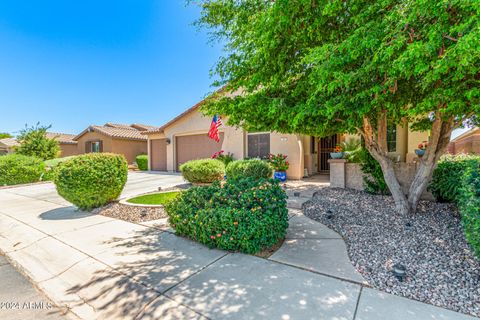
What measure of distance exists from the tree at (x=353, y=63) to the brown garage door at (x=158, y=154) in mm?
12415

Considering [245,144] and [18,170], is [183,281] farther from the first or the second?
[18,170]

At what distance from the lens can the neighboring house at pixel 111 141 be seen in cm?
1994

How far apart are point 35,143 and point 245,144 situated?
51.6 ft

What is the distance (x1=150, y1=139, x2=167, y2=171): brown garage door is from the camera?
16562 mm

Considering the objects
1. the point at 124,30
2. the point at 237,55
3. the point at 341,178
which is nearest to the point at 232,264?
the point at 237,55

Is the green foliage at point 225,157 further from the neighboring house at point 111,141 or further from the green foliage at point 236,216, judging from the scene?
the neighboring house at point 111,141

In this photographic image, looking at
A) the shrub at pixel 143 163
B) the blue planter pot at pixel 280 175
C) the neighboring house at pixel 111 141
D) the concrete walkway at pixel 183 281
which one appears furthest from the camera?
the neighboring house at pixel 111 141

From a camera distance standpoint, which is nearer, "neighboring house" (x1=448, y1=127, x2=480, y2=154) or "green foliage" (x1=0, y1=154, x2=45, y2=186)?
"green foliage" (x1=0, y1=154, x2=45, y2=186)

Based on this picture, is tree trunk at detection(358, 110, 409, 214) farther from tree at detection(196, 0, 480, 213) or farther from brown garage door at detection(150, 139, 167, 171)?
brown garage door at detection(150, 139, 167, 171)

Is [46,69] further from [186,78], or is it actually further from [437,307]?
[437,307]

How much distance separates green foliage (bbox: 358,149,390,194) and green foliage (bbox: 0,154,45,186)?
1639cm

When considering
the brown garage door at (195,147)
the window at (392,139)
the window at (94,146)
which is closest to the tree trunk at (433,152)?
the window at (392,139)

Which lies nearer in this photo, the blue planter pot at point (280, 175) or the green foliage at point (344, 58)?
the green foliage at point (344, 58)

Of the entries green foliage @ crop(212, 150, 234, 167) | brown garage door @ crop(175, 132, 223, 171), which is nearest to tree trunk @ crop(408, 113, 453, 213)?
green foliage @ crop(212, 150, 234, 167)
